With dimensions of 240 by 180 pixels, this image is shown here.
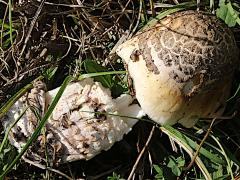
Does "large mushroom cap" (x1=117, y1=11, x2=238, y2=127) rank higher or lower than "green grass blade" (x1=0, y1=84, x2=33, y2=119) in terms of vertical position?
higher

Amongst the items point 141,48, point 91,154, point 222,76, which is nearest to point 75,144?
point 91,154

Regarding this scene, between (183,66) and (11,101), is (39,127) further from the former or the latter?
(183,66)

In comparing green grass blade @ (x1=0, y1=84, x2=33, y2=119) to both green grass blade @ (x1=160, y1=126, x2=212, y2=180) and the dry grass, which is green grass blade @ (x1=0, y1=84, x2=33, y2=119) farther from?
green grass blade @ (x1=160, y1=126, x2=212, y2=180)

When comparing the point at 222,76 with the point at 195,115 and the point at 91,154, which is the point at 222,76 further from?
the point at 91,154

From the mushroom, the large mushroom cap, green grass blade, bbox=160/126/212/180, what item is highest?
the large mushroom cap

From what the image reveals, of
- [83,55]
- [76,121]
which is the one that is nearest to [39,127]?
[76,121]

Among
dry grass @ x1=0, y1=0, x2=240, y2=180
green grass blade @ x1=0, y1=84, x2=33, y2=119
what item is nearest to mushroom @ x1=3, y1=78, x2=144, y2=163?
green grass blade @ x1=0, y1=84, x2=33, y2=119
